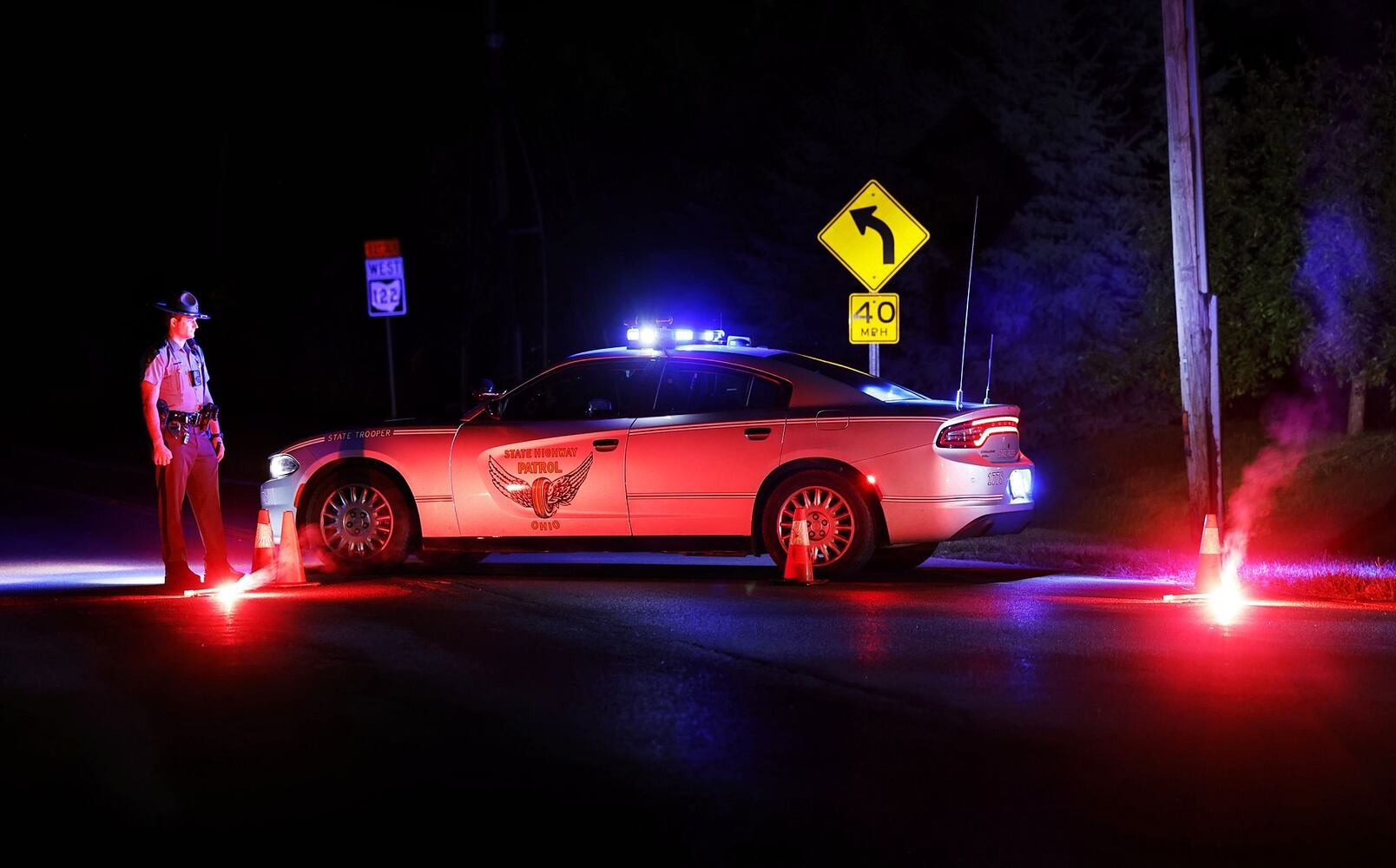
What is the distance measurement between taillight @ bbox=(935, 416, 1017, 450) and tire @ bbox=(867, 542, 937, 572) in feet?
3.67

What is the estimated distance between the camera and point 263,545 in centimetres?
1241

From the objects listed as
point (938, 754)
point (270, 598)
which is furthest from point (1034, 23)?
point (938, 754)

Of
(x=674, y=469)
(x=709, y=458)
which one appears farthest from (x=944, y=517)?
(x=674, y=469)

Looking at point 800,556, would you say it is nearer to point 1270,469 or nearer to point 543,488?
point 543,488

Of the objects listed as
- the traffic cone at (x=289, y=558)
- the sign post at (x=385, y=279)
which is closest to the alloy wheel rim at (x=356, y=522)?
the traffic cone at (x=289, y=558)

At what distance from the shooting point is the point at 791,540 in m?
11.8

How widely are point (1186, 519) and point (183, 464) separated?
12.2 metres

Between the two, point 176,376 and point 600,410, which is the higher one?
point 176,376

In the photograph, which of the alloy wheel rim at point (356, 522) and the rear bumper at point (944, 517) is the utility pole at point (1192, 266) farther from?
the alloy wheel rim at point (356, 522)

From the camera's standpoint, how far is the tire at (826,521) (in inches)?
473

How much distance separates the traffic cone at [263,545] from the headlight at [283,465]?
572mm

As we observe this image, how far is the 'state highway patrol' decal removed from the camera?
492 inches

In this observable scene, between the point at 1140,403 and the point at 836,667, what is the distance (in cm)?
1874

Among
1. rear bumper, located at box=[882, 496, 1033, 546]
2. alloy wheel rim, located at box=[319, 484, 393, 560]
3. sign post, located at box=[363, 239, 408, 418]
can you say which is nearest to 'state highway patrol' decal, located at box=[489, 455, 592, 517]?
alloy wheel rim, located at box=[319, 484, 393, 560]
